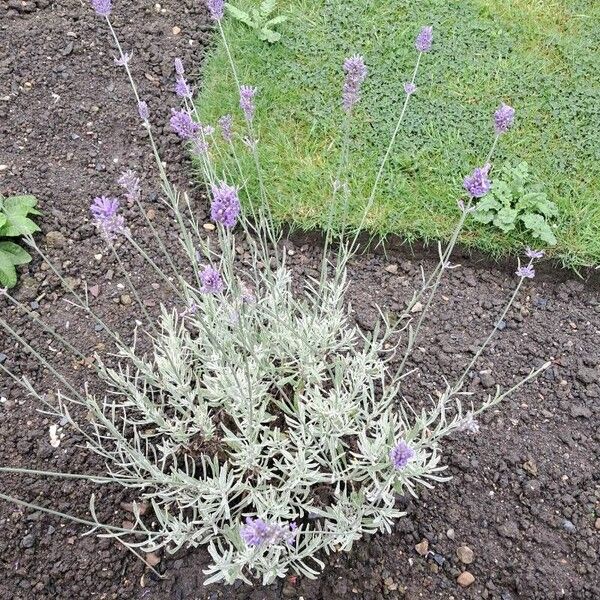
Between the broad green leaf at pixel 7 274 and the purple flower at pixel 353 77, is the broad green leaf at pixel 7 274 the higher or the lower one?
the lower one

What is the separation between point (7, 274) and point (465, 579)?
2192 millimetres

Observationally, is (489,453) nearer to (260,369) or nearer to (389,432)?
(389,432)

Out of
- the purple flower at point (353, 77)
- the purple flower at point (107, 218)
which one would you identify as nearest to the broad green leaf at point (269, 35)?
the purple flower at point (353, 77)

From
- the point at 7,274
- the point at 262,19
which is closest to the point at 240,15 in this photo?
the point at 262,19

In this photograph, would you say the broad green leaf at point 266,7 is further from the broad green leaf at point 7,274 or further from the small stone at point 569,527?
the small stone at point 569,527

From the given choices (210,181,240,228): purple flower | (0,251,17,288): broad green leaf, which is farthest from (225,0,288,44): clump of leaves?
(210,181,240,228): purple flower

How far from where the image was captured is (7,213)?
3.03 metres

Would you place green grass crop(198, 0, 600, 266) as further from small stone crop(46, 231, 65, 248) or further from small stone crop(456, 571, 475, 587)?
small stone crop(456, 571, 475, 587)

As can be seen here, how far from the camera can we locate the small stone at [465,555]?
7.68ft

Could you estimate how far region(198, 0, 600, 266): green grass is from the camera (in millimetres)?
3291

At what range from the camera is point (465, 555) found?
2348mm

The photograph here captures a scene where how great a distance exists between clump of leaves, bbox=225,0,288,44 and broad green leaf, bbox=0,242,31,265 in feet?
6.02

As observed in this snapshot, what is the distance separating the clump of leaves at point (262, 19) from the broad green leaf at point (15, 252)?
1835 mm

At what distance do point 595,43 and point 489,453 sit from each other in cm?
263
